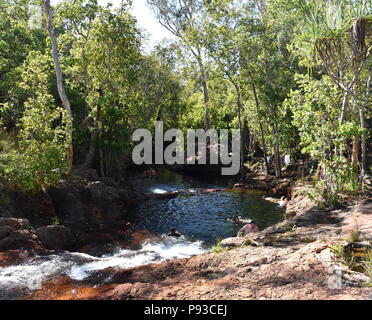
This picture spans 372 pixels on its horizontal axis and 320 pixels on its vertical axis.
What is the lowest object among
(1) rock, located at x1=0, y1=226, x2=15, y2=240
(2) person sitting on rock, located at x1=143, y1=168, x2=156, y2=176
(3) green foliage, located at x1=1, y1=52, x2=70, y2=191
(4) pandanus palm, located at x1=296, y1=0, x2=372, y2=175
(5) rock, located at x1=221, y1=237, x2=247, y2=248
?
(5) rock, located at x1=221, y1=237, x2=247, y2=248

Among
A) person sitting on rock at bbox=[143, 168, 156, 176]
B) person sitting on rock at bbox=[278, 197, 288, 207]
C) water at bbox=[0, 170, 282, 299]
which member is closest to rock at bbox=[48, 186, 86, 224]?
water at bbox=[0, 170, 282, 299]

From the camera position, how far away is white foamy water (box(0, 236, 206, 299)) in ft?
23.4

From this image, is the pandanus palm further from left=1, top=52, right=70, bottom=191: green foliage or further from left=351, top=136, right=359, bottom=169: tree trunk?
left=1, top=52, right=70, bottom=191: green foliage

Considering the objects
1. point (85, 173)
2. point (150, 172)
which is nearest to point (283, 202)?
point (85, 173)

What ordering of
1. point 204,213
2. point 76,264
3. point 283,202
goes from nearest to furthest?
point 76,264, point 204,213, point 283,202

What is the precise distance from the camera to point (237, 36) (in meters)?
21.3

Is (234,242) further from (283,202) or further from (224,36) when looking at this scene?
(224,36)

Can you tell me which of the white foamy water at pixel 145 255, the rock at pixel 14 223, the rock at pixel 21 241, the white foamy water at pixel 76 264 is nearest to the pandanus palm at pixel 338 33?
the white foamy water at pixel 145 255

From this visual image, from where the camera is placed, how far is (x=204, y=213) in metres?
16.9

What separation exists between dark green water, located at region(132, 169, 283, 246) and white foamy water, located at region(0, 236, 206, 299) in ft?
5.18

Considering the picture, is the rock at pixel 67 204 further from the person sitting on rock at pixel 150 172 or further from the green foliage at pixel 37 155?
the person sitting on rock at pixel 150 172

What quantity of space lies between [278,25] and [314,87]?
37.2 feet

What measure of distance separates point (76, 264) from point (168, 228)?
6.28 m
